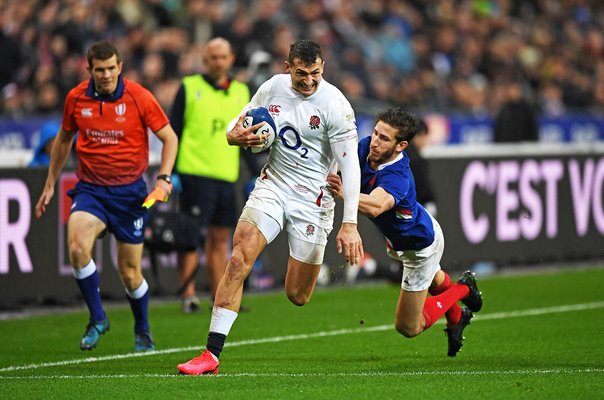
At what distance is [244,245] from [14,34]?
10772 millimetres

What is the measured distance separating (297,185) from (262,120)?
2.10ft

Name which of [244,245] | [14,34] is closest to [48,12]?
[14,34]

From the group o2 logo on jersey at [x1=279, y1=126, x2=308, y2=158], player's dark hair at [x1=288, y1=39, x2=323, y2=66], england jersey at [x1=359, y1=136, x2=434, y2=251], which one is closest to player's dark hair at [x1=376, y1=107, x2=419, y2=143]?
england jersey at [x1=359, y1=136, x2=434, y2=251]

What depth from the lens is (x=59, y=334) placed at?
11641mm

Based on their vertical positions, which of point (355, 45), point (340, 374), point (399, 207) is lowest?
point (340, 374)

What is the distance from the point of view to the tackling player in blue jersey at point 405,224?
8.99 metres

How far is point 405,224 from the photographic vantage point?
30.6ft

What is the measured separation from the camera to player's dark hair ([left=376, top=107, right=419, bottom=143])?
8.99 metres

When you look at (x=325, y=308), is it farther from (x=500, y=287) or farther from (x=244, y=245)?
(x=244, y=245)

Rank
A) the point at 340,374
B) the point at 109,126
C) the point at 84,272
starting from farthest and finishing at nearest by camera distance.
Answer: the point at 109,126 → the point at 84,272 → the point at 340,374

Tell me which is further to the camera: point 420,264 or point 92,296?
point 92,296

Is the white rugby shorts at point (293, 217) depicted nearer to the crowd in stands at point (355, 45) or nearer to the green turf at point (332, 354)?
the green turf at point (332, 354)

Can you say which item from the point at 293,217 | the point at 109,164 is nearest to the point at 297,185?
the point at 293,217

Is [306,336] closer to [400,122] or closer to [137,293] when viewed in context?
[137,293]
